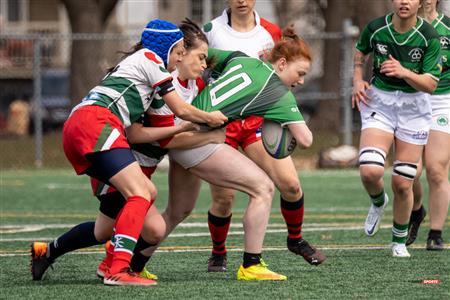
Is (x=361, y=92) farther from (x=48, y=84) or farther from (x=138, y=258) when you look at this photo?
(x=48, y=84)

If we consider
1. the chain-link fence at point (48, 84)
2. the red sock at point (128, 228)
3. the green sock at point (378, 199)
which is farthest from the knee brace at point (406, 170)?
the chain-link fence at point (48, 84)

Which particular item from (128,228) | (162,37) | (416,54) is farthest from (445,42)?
(128,228)

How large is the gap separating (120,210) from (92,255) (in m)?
Answer: 1.77

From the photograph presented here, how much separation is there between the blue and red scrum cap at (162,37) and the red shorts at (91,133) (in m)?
0.49

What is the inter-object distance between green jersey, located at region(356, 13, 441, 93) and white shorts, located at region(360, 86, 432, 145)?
0.21 feet

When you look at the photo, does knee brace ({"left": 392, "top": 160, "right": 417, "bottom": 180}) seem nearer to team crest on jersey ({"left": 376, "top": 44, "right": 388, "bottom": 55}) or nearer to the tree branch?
team crest on jersey ({"left": 376, "top": 44, "right": 388, "bottom": 55})

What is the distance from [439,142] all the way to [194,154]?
8.76 feet

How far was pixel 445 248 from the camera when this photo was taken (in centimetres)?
889

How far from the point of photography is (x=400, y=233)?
8.57 m

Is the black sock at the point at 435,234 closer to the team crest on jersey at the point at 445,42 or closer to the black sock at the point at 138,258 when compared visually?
the team crest on jersey at the point at 445,42

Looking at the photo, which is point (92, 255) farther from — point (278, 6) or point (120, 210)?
point (278, 6)

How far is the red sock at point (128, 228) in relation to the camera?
6738 millimetres

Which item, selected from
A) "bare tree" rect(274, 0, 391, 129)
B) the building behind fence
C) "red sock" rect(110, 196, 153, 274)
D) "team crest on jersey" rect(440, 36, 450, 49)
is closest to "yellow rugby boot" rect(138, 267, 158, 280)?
"red sock" rect(110, 196, 153, 274)

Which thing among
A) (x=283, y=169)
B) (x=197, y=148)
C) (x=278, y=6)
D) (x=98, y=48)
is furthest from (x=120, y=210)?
(x=278, y=6)
